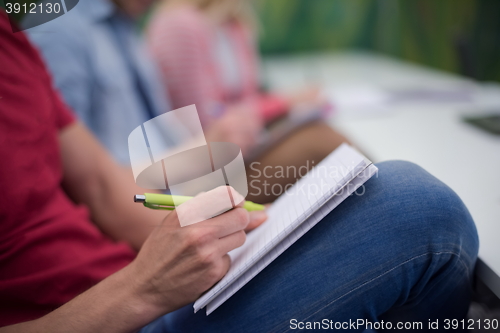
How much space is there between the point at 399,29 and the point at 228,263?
5.29 feet

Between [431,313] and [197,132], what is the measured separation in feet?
1.03

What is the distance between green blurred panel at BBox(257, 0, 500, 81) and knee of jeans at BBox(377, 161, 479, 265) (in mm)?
834

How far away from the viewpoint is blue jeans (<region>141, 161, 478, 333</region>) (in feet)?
1.03

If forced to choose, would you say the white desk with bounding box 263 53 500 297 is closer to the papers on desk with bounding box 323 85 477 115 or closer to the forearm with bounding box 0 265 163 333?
the papers on desk with bounding box 323 85 477 115

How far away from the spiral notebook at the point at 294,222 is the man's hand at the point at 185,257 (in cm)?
1

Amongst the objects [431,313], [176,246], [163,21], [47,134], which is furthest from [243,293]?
[163,21]

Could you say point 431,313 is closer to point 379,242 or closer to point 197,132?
point 379,242

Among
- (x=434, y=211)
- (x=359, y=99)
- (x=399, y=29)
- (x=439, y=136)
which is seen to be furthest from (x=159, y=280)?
(x=399, y=29)

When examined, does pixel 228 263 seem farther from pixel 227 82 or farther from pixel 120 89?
pixel 227 82

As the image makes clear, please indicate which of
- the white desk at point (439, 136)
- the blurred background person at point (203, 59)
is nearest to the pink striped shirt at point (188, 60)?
the blurred background person at point (203, 59)

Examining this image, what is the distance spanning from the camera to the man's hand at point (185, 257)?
0.97ft

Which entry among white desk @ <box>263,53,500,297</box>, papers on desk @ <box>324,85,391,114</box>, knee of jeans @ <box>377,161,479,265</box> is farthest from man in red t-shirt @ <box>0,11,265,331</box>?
papers on desk @ <box>324,85,391,114</box>

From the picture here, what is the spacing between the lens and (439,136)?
65 cm

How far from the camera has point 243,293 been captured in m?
0.34
